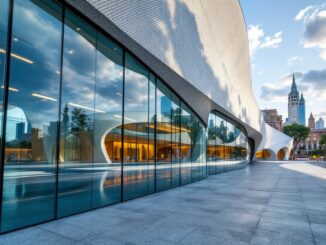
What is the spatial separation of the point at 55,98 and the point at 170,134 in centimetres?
685

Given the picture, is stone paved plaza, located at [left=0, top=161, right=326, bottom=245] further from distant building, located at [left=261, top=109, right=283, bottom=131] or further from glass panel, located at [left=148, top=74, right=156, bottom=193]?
distant building, located at [left=261, top=109, right=283, bottom=131]

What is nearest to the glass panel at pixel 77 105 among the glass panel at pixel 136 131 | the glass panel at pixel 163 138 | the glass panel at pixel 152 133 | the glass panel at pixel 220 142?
the glass panel at pixel 136 131

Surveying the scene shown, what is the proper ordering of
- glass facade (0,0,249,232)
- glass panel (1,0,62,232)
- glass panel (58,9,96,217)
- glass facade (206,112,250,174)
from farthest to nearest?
glass facade (206,112,250,174) → glass panel (58,9,96,217) → glass facade (0,0,249,232) → glass panel (1,0,62,232)

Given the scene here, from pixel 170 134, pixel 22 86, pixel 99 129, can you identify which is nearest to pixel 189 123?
pixel 170 134

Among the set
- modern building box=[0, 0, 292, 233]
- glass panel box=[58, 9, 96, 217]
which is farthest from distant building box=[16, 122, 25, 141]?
glass panel box=[58, 9, 96, 217]

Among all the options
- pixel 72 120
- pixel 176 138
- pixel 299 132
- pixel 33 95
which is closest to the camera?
pixel 33 95

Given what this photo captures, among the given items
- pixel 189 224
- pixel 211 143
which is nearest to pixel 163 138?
pixel 189 224

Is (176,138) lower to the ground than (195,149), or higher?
higher

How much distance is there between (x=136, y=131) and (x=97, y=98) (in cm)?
243

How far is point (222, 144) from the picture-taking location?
21.8 meters

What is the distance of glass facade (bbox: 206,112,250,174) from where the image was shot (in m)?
19.3

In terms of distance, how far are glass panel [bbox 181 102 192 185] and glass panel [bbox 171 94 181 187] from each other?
480 mm

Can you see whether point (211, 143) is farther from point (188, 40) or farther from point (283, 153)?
point (283, 153)

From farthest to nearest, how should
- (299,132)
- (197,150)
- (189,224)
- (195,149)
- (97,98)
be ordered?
(299,132) < (197,150) < (195,149) < (97,98) < (189,224)
